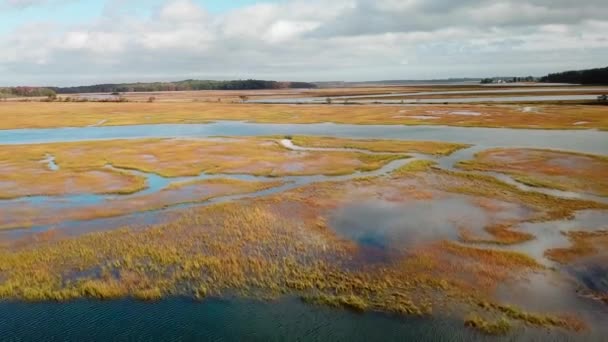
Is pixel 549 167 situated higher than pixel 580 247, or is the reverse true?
pixel 549 167

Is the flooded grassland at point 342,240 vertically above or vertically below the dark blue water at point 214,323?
above

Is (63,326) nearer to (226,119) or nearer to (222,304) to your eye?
(222,304)

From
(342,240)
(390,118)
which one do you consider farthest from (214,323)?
(390,118)

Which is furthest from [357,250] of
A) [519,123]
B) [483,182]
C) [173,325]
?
[519,123]

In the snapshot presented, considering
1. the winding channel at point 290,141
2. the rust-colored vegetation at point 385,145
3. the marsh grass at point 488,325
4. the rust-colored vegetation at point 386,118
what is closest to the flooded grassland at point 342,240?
the marsh grass at point 488,325

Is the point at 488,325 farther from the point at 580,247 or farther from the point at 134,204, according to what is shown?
the point at 134,204

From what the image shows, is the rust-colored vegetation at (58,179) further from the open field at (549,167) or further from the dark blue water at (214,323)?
the open field at (549,167)
